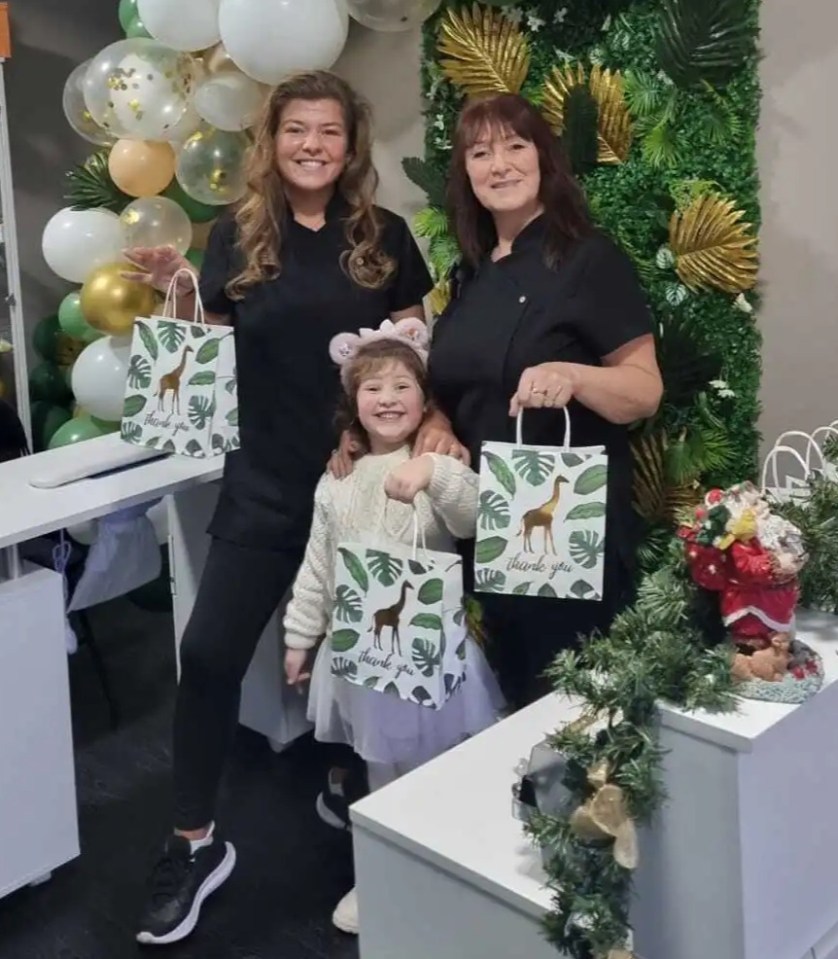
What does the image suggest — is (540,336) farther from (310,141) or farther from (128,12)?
(128,12)

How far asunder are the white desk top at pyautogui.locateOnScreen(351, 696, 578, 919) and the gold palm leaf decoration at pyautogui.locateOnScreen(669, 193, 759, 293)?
96 cm

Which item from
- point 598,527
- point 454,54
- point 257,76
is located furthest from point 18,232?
point 598,527

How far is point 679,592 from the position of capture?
4.39 ft

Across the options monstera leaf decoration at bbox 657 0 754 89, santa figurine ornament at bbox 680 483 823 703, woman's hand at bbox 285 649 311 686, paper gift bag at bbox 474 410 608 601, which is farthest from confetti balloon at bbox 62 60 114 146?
santa figurine ornament at bbox 680 483 823 703

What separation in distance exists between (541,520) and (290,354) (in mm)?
579

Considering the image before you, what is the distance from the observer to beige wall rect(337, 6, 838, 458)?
210 cm

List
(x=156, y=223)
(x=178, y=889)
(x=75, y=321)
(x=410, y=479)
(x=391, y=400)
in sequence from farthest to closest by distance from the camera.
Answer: (x=75, y=321) → (x=156, y=223) → (x=178, y=889) → (x=391, y=400) → (x=410, y=479)

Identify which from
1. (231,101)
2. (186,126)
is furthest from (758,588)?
A: (186,126)

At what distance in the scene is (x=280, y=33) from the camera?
2.42m

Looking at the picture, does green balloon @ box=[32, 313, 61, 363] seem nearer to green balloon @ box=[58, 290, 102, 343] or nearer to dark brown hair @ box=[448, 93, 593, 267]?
green balloon @ box=[58, 290, 102, 343]

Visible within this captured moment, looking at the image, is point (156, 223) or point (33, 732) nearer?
point (33, 732)

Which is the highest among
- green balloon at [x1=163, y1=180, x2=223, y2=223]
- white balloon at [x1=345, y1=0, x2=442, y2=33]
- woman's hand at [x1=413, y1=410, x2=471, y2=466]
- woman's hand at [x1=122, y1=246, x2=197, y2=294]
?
white balloon at [x1=345, y1=0, x2=442, y2=33]

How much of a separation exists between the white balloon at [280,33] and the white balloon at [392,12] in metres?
0.06

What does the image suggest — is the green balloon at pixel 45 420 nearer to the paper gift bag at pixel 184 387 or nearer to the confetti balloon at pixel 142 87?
the confetti balloon at pixel 142 87
